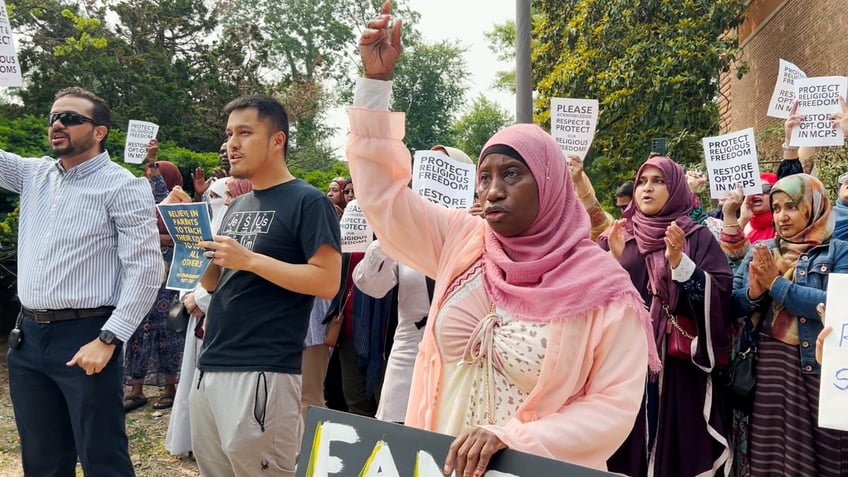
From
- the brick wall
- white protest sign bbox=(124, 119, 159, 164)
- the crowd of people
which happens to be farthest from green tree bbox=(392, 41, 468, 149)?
the crowd of people

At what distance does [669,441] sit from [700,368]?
43cm

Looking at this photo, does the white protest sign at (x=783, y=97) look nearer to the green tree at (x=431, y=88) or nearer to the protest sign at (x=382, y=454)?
the protest sign at (x=382, y=454)

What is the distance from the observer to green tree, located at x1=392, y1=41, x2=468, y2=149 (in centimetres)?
3941

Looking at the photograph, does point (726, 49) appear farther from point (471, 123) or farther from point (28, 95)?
point (471, 123)

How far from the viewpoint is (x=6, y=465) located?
16.2ft

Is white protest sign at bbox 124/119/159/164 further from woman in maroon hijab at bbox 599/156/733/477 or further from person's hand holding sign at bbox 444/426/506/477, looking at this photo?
person's hand holding sign at bbox 444/426/506/477

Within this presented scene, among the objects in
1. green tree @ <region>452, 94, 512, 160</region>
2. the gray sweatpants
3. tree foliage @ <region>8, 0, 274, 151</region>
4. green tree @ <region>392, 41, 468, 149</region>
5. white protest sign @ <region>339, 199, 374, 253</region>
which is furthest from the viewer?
green tree @ <region>452, 94, 512, 160</region>

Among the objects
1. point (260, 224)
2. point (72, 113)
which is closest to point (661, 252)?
point (260, 224)

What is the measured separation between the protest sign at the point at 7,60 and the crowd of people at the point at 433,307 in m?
0.93

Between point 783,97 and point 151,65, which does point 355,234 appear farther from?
point 151,65

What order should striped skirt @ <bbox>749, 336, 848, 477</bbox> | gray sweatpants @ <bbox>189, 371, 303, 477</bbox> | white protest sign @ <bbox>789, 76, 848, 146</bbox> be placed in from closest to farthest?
gray sweatpants @ <bbox>189, 371, 303, 477</bbox> → striped skirt @ <bbox>749, 336, 848, 477</bbox> → white protest sign @ <bbox>789, 76, 848, 146</bbox>

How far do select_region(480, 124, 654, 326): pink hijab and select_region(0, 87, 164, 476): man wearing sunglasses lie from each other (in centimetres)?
196

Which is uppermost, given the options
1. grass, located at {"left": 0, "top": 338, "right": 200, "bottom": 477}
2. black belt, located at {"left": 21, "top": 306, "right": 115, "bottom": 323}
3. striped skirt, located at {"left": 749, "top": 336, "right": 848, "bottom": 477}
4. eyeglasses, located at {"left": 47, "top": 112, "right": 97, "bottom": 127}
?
eyeglasses, located at {"left": 47, "top": 112, "right": 97, "bottom": 127}

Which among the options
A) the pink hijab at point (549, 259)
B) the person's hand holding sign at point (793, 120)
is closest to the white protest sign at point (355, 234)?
the pink hijab at point (549, 259)
